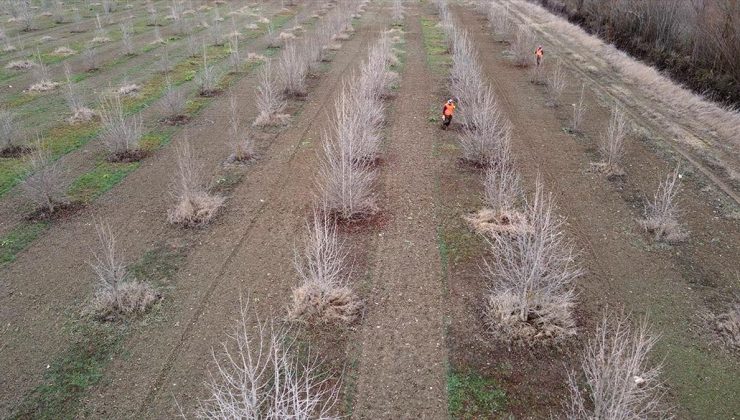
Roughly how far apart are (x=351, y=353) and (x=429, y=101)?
10679 millimetres

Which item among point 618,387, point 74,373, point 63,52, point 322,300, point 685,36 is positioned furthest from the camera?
point 63,52

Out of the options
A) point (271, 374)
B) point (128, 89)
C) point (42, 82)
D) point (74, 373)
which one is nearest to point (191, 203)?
point (74, 373)

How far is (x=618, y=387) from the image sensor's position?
15.5 feet

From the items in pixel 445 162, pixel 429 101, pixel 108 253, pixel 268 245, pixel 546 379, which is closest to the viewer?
pixel 546 379

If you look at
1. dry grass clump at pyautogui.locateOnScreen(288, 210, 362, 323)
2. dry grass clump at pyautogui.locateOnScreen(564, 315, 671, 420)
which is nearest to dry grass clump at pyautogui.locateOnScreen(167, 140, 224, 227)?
dry grass clump at pyautogui.locateOnScreen(288, 210, 362, 323)

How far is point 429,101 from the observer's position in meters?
15.3

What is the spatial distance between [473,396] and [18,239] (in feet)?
23.7

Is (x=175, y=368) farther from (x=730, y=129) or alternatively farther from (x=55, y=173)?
(x=730, y=129)

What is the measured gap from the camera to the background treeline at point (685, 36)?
1639cm

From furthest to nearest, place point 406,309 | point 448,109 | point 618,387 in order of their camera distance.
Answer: point 448,109
point 406,309
point 618,387

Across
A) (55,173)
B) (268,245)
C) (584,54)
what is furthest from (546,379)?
(584,54)

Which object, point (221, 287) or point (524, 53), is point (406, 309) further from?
point (524, 53)

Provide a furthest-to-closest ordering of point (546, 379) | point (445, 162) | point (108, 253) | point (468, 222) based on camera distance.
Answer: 1. point (445, 162)
2. point (468, 222)
3. point (108, 253)
4. point (546, 379)

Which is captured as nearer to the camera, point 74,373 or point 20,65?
point 74,373
